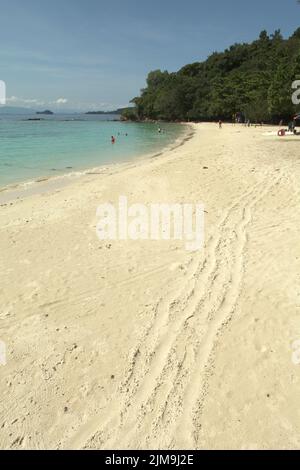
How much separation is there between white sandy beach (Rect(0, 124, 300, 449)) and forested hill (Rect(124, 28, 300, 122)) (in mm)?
38235

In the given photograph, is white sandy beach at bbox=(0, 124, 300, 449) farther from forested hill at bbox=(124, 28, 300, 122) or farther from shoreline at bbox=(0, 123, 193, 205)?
forested hill at bbox=(124, 28, 300, 122)

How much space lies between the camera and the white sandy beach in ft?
13.0

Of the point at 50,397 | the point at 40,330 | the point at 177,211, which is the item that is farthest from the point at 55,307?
the point at 177,211

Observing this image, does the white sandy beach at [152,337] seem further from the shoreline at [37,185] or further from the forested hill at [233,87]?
the forested hill at [233,87]

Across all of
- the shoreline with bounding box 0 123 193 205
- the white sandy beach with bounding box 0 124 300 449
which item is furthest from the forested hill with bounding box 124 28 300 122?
the white sandy beach with bounding box 0 124 300 449

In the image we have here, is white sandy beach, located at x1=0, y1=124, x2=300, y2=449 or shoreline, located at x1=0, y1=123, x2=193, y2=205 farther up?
shoreline, located at x1=0, y1=123, x2=193, y2=205

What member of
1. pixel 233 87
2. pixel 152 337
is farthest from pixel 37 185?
pixel 233 87

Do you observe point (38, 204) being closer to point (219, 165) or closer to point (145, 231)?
point (145, 231)

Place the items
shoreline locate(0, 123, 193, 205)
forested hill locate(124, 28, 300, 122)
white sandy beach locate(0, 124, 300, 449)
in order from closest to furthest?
1. white sandy beach locate(0, 124, 300, 449)
2. shoreline locate(0, 123, 193, 205)
3. forested hill locate(124, 28, 300, 122)

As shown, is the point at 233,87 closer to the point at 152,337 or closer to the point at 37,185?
the point at 37,185

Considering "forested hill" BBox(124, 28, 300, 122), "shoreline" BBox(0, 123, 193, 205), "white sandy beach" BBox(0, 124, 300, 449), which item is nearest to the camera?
"white sandy beach" BBox(0, 124, 300, 449)

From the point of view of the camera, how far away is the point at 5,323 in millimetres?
5754

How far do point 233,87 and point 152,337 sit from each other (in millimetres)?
74888
